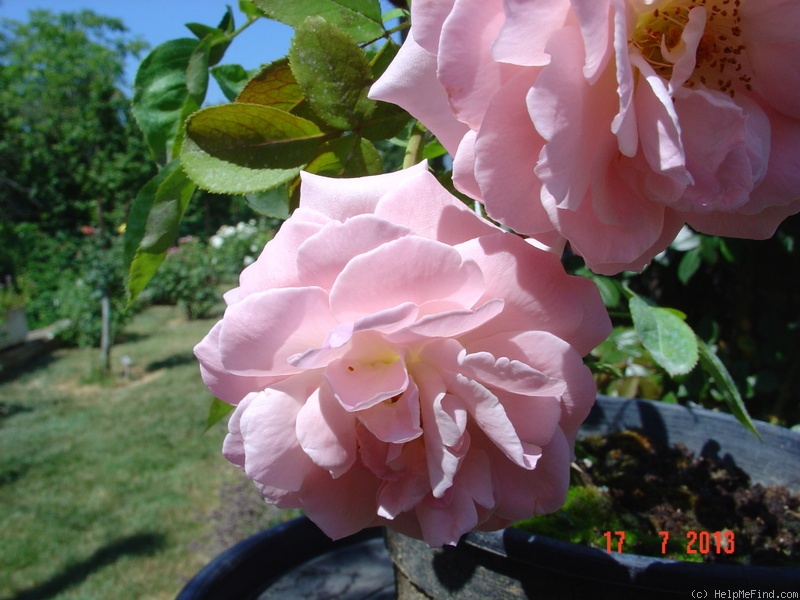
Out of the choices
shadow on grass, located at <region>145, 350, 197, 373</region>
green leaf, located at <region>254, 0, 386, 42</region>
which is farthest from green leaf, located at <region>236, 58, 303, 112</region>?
shadow on grass, located at <region>145, 350, 197, 373</region>

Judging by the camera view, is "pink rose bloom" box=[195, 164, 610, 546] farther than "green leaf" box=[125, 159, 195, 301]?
No

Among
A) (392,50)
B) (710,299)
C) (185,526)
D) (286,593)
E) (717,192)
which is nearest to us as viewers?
(717,192)

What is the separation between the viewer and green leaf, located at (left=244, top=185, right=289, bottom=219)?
0.58 meters

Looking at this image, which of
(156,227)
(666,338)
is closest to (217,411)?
(156,227)

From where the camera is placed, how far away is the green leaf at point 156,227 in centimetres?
59

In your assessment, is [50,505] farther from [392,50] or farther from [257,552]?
[392,50]

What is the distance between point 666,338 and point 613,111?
519 millimetres

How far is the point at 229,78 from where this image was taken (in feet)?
2.58

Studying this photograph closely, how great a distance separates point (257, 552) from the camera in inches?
38.3

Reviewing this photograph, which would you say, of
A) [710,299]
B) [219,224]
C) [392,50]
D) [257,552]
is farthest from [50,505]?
[219,224]

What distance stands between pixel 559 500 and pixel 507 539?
0.28 meters

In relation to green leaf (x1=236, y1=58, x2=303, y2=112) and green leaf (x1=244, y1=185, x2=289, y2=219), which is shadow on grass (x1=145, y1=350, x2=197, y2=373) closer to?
green leaf (x1=244, y1=185, x2=289, y2=219)

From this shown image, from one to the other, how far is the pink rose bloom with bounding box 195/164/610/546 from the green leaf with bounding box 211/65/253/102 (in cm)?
46
